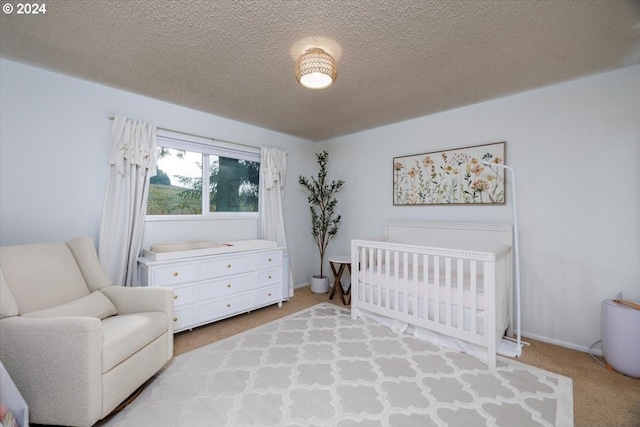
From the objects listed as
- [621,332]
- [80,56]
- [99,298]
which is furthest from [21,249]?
[621,332]

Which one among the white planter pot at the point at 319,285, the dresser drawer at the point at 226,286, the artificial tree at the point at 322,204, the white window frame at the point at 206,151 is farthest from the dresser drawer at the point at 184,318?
the artificial tree at the point at 322,204

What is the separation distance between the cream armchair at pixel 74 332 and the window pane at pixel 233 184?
56.0 inches

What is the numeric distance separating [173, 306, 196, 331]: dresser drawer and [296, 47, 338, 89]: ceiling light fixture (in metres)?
2.24

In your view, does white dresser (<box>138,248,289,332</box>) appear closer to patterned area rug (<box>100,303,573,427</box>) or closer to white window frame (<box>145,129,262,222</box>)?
patterned area rug (<box>100,303,573,427</box>)

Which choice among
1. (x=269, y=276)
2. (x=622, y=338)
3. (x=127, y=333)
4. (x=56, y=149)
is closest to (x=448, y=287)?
(x=622, y=338)

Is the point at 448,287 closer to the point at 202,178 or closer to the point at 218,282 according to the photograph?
the point at 218,282

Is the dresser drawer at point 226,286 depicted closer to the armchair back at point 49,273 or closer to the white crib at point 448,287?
the armchair back at point 49,273

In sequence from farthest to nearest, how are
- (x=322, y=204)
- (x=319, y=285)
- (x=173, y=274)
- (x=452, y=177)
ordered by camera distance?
1. (x=322, y=204)
2. (x=319, y=285)
3. (x=452, y=177)
4. (x=173, y=274)

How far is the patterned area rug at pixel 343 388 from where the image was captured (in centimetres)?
150

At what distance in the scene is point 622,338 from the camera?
6.14ft

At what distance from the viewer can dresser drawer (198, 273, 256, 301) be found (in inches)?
104

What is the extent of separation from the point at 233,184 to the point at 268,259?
42.4 inches

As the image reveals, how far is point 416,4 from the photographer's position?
1444mm

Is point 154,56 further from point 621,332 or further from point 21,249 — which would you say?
point 621,332
